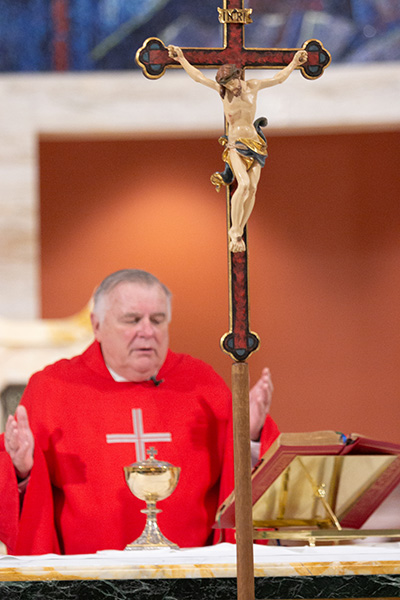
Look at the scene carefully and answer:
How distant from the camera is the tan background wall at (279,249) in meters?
7.45

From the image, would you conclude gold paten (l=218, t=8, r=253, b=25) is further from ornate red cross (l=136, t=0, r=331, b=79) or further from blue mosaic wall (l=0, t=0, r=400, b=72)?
blue mosaic wall (l=0, t=0, r=400, b=72)

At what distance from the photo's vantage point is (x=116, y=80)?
7484 millimetres

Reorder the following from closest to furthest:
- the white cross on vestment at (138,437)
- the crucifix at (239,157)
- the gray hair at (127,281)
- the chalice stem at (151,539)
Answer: the crucifix at (239,157), the chalice stem at (151,539), the white cross on vestment at (138,437), the gray hair at (127,281)

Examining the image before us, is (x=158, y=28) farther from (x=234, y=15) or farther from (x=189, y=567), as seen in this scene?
(x=189, y=567)

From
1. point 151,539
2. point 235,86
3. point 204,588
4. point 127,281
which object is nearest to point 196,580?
point 204,588

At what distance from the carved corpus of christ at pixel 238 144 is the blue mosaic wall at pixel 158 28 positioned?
206 inches

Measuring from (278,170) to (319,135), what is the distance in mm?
385

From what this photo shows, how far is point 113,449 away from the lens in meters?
4.01

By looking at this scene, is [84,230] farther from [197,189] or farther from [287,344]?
[287,344]

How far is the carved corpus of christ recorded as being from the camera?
2.30 m

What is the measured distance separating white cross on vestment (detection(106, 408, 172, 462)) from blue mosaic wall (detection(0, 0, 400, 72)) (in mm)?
4049

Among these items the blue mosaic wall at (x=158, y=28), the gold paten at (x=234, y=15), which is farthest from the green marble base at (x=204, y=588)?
the blue mosaic wall at (x=158, y=28)

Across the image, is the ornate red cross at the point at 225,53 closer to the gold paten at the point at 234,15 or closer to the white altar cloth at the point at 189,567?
the gold paten at the point at 234,15

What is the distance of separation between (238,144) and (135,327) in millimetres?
1875
